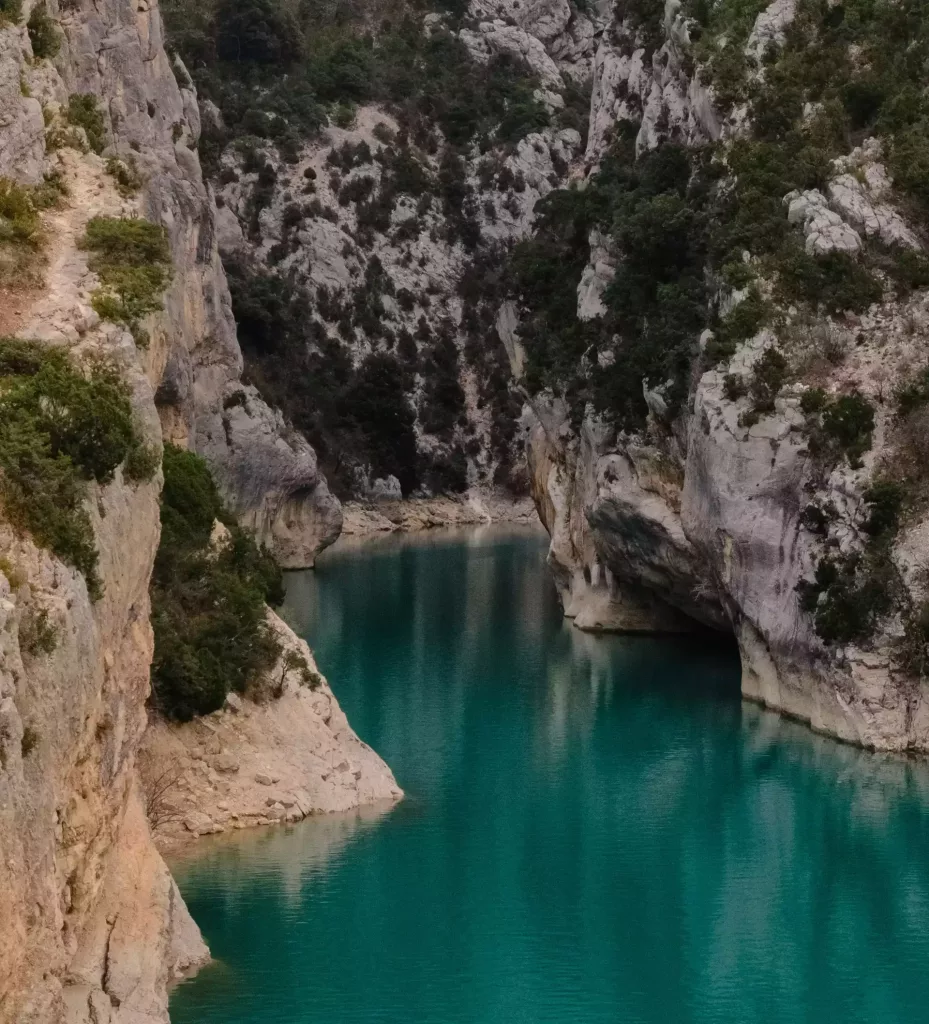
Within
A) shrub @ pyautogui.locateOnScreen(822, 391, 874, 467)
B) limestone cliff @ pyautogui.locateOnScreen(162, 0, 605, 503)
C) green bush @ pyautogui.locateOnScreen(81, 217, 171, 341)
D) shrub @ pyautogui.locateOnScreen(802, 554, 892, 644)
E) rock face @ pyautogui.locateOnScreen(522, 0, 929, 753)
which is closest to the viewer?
green bush @ pyautogui.locateOnScreen(81, 217, 171, 341)

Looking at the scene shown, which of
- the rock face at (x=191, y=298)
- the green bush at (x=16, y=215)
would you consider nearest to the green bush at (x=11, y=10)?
the green bush at (x=16, y=215)

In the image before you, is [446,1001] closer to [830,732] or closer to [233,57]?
[830,732]

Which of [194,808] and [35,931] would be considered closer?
[35,931]

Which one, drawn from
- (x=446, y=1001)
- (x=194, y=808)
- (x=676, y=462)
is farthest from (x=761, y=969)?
(x=676, y=462)

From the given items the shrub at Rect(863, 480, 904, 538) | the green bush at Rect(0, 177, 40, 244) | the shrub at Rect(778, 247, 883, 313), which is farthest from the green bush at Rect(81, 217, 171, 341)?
the shrub at Rect(778, 247, 883, 313)

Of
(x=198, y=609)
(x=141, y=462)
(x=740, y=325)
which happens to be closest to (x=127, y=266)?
(x=141, y=462)

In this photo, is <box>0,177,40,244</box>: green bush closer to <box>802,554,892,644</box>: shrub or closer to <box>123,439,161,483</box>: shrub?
<box>123,439,161,483</box>: shrub
